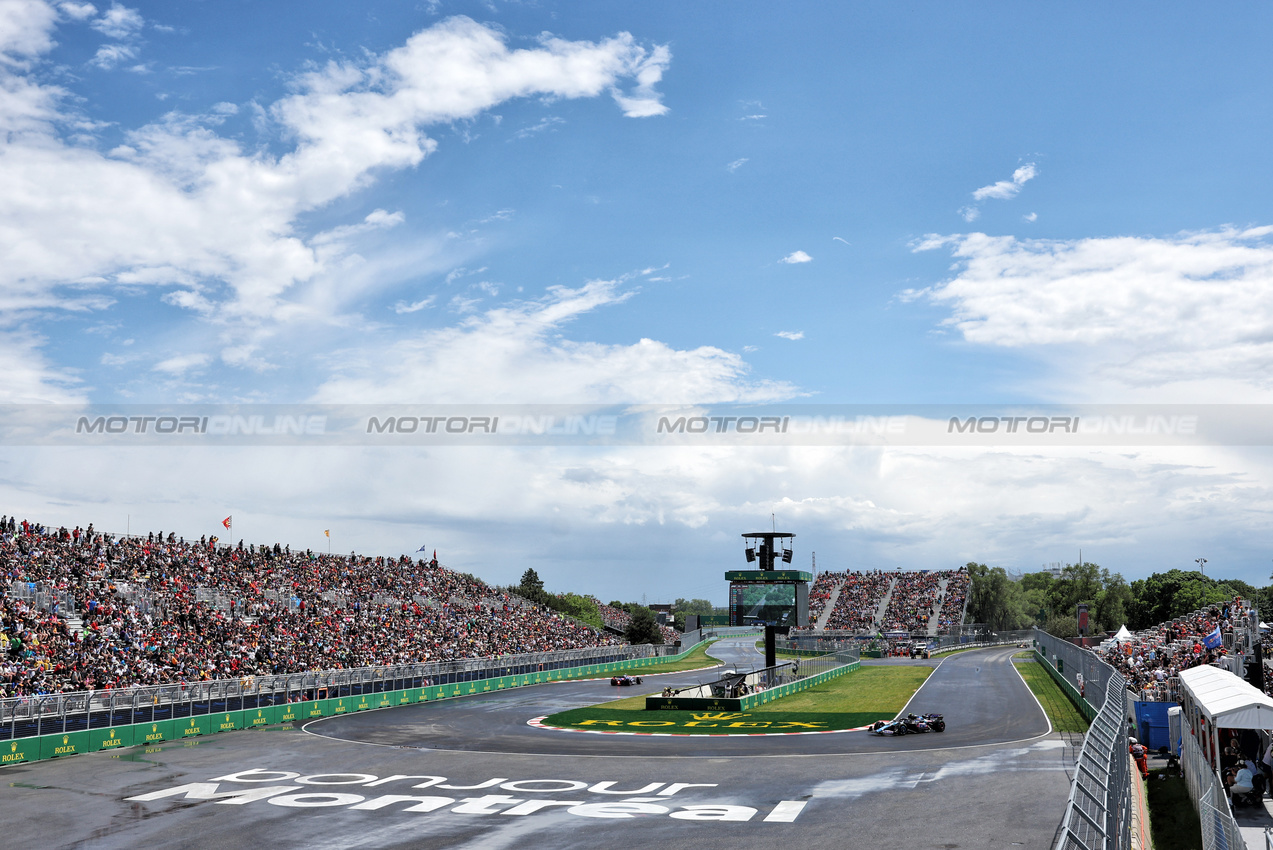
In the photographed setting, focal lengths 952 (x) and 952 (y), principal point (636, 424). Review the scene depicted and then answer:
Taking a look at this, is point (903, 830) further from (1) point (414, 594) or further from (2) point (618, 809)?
(1) point (414, 594)

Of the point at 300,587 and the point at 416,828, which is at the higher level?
the point at 300,587

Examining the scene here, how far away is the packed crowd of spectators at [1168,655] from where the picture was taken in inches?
1341

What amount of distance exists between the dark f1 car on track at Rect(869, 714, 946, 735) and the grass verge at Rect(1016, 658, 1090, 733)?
4.54 m

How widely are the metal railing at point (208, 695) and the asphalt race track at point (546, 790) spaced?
1.46 m

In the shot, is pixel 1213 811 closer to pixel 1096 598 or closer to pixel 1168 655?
pixel 1168 655

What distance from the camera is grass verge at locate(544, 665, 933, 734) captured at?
40250mm

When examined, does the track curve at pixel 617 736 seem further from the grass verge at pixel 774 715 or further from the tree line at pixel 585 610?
the tree line at pixel 585 610

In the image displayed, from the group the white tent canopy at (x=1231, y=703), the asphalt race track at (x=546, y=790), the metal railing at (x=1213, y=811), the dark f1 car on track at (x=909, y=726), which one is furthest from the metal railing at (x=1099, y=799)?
the dark f1 car on track at (x=909, y=726)

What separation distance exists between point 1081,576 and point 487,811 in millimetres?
166305

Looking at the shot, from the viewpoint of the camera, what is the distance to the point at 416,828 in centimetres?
2112

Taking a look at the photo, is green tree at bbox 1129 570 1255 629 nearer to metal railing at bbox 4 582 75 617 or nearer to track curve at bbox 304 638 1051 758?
track curve at bbox 304 638 1051 758

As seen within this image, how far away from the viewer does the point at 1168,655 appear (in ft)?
142

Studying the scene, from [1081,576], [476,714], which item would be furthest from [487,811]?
[1081,576]

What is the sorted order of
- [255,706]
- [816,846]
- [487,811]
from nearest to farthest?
[816,846] < [487,811] < [255,706]
